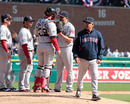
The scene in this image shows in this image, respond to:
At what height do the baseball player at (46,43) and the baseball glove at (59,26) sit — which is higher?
the baseball glove at (59,26)

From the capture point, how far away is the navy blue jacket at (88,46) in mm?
8305

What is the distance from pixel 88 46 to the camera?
27.3 ft

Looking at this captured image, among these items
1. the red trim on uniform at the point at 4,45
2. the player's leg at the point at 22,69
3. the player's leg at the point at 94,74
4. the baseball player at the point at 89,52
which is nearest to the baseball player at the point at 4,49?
the red trim on uniform at the point at 4,45

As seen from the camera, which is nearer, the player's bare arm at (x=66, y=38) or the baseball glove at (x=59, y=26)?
the baseball glove at (x=59, y=26)

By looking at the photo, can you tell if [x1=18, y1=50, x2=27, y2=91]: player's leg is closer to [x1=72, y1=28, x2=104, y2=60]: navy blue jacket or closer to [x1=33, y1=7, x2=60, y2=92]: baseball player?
[x1=33, y1=7, x2=60, y2=92]: baseball player

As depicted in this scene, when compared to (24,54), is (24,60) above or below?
below

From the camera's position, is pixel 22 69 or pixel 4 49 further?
pixel 22 69

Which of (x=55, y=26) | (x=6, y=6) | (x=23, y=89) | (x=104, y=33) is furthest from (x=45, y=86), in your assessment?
(x=104, y=33)

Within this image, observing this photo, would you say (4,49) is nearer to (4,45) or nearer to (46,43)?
(4,45)

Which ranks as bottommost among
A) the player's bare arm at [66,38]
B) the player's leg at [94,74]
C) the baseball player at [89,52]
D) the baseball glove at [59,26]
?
the player's leg at [94,74]

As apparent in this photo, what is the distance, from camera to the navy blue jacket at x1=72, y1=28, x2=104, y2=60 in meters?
8.30

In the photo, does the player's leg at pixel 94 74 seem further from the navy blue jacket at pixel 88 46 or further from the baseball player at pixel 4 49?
the baseball player at pixel 4 49

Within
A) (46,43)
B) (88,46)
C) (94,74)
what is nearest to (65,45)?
(46,43)

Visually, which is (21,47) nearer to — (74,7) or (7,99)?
(7,99)
